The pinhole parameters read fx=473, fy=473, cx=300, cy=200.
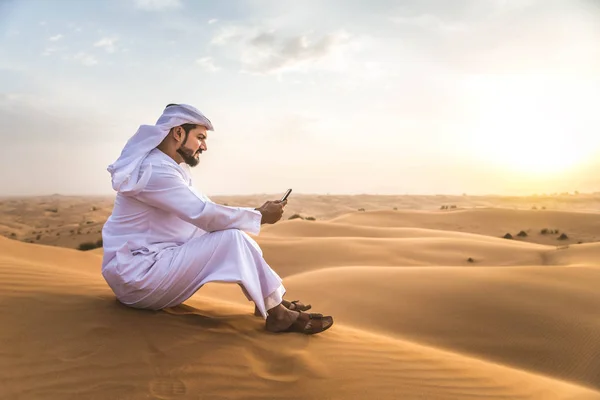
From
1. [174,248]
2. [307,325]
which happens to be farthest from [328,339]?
[174,248]

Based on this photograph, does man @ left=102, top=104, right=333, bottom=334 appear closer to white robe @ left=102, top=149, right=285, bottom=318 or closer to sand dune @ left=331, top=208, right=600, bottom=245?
white robe @ left=102, top=149, right=285, bottom=318

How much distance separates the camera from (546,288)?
6832 mm

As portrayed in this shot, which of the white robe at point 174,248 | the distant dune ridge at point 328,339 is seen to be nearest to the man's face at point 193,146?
the white robe at point 174,248

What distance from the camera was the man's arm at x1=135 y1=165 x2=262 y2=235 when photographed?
3.62m

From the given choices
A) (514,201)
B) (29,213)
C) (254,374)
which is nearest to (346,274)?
(254,374)

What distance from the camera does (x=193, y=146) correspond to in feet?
13.4

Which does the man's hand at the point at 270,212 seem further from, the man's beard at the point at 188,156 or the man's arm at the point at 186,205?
the man's beard at the point at 188,156

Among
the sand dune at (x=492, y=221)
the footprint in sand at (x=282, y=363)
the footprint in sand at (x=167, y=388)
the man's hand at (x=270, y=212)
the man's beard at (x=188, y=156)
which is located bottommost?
the footprint in sand at (x=167, y=388)

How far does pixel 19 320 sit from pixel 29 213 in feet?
109

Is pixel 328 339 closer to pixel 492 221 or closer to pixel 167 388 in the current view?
pixel 167 388

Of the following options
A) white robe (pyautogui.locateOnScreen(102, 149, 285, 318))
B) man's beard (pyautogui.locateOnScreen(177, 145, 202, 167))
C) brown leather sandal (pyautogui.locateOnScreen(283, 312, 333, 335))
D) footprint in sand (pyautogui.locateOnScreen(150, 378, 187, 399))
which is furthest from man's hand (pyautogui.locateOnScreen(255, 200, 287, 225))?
footprint in sand (pyautogui.locateOnScreen(150, 378, 187, 399))

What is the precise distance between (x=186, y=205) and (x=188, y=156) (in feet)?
2.07

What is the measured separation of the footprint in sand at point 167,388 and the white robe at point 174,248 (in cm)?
77

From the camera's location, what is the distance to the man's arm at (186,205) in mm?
3617
